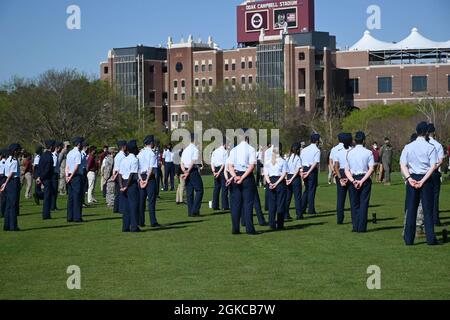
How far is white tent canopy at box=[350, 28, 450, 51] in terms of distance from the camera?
393ft

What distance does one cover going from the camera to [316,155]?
24078mm

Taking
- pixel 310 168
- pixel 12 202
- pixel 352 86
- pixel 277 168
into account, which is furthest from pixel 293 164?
pixel 352 86

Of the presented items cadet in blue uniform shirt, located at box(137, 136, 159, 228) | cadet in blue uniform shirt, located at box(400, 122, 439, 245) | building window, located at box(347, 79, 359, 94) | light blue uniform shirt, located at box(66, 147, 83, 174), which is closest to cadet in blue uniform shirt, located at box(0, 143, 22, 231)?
light blue uniform shirt, located at box(66, 147, 83, 174)

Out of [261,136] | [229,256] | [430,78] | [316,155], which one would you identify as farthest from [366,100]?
[229,256]

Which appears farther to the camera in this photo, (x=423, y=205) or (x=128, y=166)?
(x=128, y=166)

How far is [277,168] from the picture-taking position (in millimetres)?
20375

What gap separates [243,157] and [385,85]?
10401cm

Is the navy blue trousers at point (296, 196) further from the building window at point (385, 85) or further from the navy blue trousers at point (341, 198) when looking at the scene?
the building window at point (385, 85)

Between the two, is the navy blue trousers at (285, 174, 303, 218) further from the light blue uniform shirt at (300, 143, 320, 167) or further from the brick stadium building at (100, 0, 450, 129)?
the brick stadium building at (100, 0, 450, 129)

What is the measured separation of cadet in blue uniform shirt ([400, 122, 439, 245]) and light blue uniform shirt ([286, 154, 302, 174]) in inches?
251

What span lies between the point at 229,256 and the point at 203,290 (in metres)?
3.43

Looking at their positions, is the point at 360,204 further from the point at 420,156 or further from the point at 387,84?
the point at 387,84

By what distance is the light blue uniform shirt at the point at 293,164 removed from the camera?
22.4m

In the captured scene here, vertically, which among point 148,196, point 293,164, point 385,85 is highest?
point 385,85
